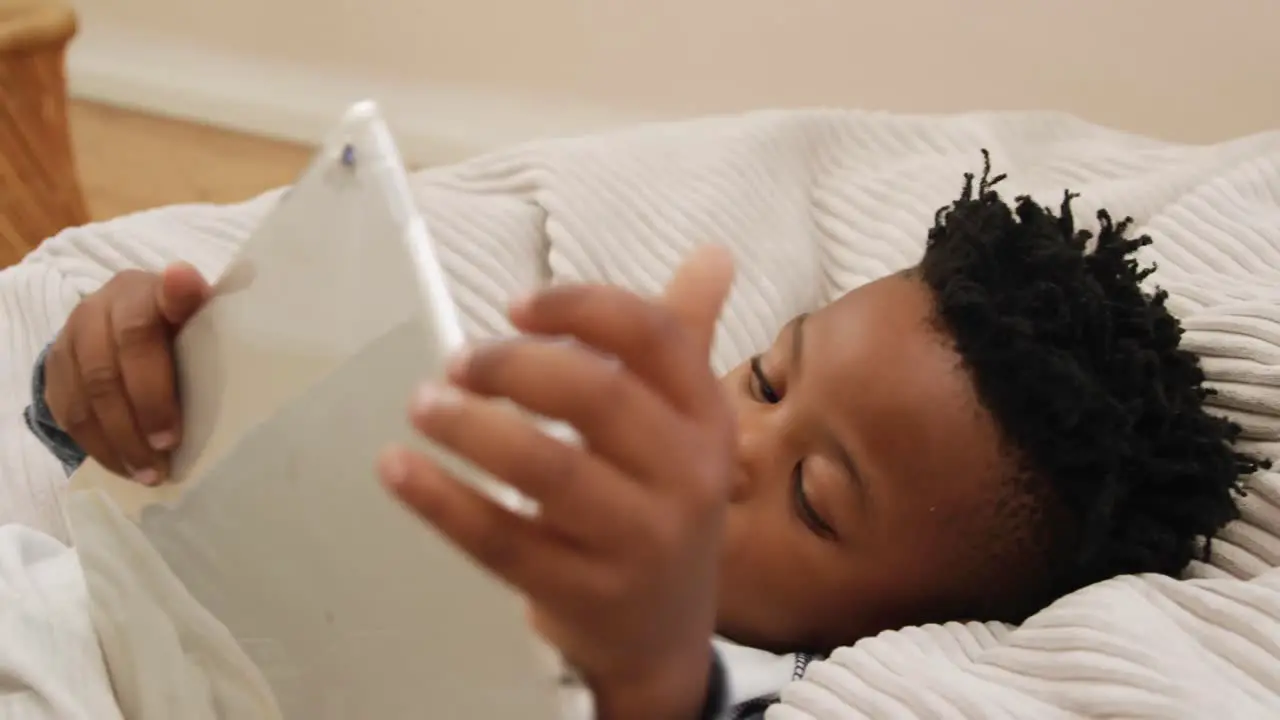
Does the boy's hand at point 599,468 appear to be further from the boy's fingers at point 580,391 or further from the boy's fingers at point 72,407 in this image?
the boy's fingers at point 72,407

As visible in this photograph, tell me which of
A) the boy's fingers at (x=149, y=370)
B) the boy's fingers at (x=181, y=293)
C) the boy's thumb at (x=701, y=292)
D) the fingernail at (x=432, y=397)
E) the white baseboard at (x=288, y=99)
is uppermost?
the boy's thumb at (x=701, y=292)

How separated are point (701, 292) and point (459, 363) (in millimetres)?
97

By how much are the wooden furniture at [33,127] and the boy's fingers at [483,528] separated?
3.75ft

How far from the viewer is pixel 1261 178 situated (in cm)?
85

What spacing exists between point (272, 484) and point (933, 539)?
0.37 meters

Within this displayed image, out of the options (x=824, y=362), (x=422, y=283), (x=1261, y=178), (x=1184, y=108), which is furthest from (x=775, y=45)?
(x=422, y=283)

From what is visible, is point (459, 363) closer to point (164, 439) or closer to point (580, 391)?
point (580, 391)

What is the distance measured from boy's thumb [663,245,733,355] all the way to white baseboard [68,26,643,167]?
1.35 metres

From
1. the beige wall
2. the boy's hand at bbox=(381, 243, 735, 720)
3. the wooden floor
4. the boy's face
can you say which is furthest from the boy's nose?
the wooden floor

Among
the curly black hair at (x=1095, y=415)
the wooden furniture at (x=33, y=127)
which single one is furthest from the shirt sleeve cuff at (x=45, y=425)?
the wooden furniture at (x=33, y=127)

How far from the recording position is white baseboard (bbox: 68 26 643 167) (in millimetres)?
1784

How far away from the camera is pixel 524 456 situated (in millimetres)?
317

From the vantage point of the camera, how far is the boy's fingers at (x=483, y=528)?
0.32 meters

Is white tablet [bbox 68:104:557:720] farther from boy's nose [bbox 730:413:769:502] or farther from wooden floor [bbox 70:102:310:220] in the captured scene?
wooden floor [bbox 70:102:310:220]
